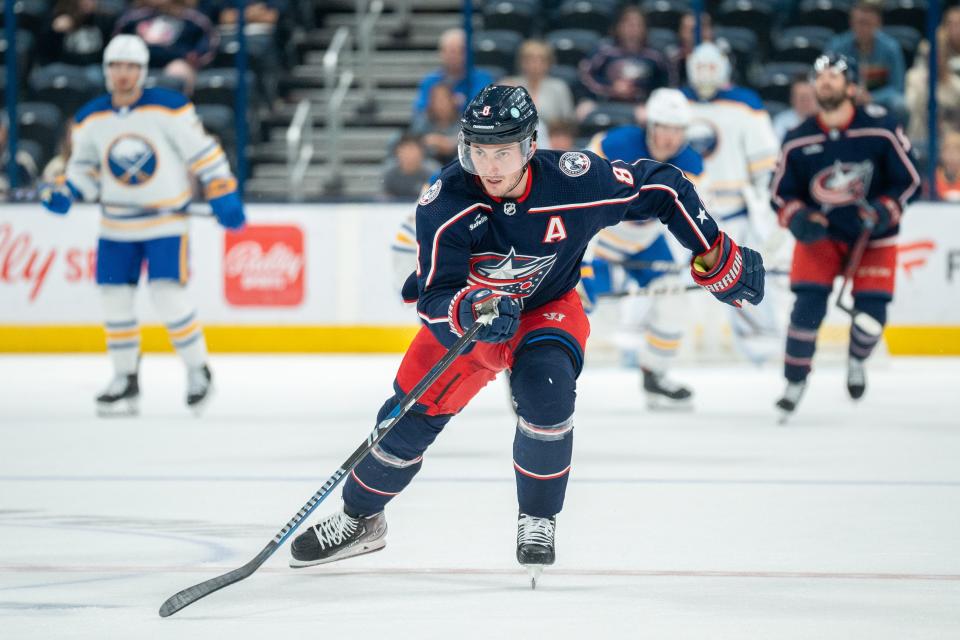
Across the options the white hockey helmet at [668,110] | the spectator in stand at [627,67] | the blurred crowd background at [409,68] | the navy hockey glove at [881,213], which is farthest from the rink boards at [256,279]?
the navy hockey glove at [881,213]

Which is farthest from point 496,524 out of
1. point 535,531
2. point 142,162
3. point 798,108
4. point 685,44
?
point 685,44

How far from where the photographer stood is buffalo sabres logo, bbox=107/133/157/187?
21.4ft

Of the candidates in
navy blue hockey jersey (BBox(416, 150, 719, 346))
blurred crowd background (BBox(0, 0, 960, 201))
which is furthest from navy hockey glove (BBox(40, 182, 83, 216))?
navy blue hockey jersey (BBox(416, 150, 719, 346))

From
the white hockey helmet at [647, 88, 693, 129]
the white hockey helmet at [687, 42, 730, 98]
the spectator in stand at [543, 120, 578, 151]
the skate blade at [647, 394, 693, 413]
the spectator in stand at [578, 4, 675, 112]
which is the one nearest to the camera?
the white hockey helmet at [647, 88, 693, 129]

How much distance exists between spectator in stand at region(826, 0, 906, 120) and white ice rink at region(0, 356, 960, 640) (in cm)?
230

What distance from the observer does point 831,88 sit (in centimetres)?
607

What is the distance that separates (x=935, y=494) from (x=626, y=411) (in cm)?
237

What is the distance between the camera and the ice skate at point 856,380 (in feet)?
20.8

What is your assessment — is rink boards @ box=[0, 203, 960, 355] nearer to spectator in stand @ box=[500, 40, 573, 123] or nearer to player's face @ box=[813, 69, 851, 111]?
spectator in stand @ box=[500, 40, 573, 123]

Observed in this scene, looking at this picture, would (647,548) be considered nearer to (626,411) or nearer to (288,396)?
(626,411)

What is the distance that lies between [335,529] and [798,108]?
589 centimetres

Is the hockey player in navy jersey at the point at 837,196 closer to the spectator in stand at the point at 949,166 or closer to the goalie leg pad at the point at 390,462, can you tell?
the spectator in stand at the point at 949,166

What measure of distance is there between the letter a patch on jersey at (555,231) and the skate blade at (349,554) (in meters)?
0.76

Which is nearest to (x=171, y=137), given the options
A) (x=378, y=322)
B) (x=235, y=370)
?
(x=235, y=370)
